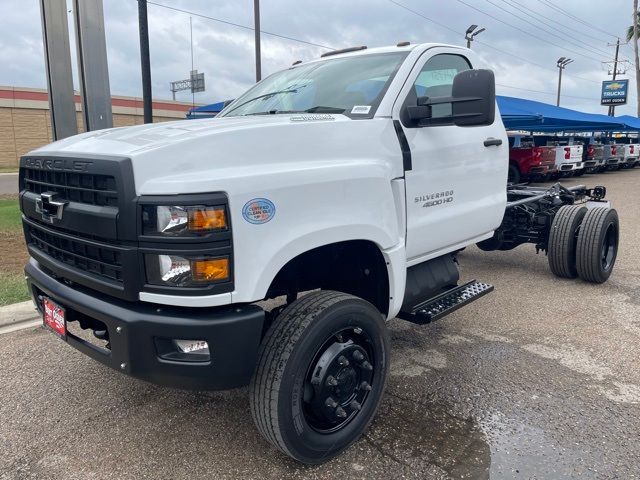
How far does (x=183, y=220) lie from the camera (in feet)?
6.91

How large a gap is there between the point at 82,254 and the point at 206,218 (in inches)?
29.4

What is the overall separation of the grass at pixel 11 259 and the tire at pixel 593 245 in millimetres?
5504

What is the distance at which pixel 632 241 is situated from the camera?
321 inches

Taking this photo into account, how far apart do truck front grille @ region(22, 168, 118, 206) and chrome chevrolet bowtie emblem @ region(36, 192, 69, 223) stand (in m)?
0.03

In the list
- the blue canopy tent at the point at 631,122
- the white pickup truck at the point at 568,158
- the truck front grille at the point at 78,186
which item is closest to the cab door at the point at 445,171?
the truck front grille at the point at 78,186

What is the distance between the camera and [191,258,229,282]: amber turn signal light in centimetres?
212

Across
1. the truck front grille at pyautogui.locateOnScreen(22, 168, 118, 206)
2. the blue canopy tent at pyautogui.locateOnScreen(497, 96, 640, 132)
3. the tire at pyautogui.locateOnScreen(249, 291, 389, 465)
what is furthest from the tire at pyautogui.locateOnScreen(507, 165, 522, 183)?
the truck front grille at pyautogui.locateOnScreen(22, 168, 118, 206)

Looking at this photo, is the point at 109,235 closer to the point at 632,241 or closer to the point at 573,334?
the point at 573,334

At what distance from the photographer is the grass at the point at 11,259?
5.16 m

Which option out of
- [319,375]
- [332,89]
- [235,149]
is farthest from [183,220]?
[332,89]

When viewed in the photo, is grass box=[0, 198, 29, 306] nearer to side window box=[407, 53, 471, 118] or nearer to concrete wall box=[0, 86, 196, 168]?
side window box=[407, 53, 471, 118]

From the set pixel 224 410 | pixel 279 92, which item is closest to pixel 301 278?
pixel 224 410

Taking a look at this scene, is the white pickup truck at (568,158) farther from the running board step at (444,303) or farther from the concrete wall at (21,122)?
the concrete wall at (21,122)

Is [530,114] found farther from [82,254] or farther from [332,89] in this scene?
[82,254]
